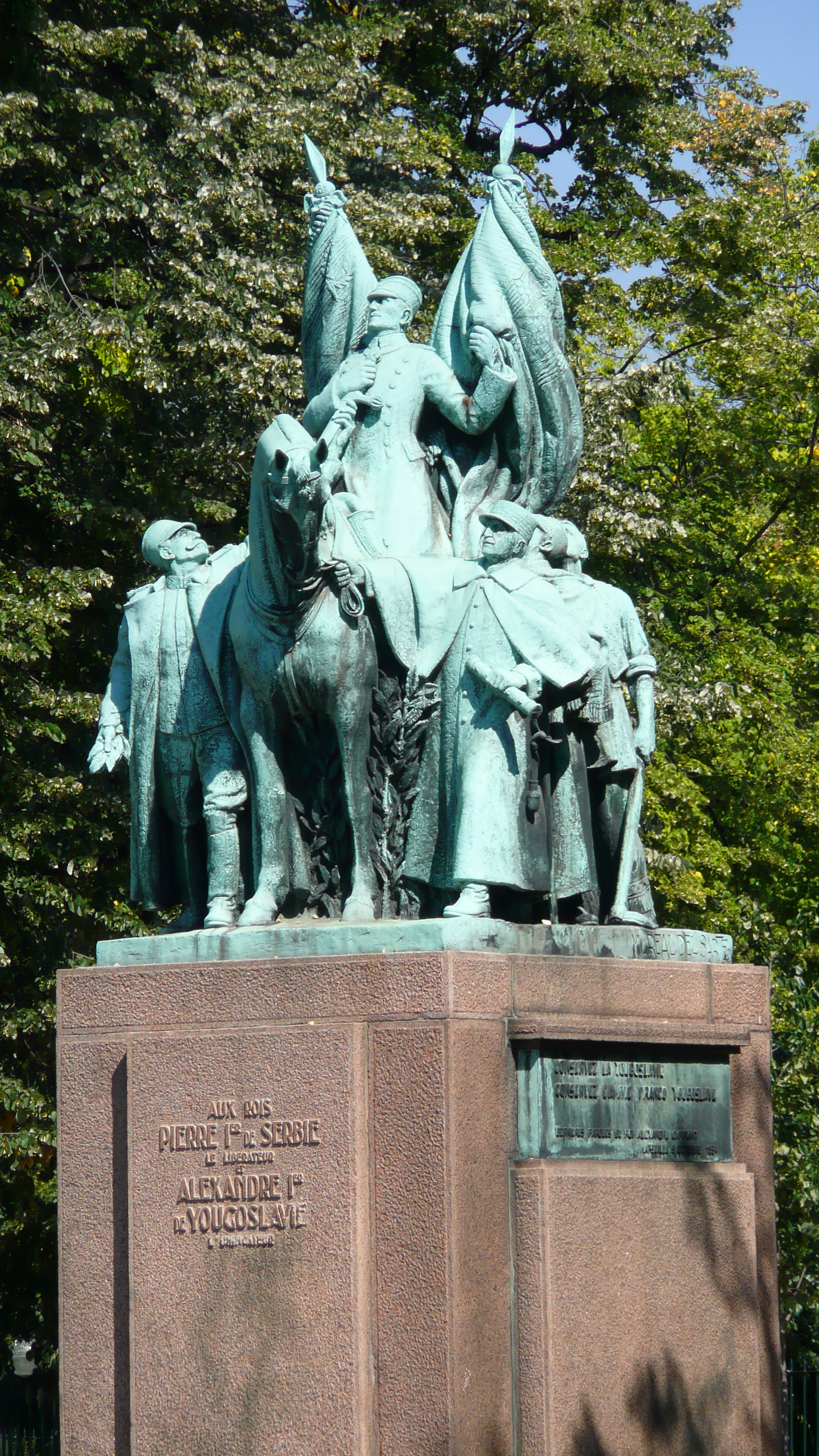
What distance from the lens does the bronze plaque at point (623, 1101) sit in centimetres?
705

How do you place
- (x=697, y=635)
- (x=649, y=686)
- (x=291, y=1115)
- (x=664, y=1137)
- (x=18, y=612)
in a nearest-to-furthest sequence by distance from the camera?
(x=291, y=1115), (x=664, y=1137), (x=649, y=686), (x=18, y=612), (x=697, y=635)

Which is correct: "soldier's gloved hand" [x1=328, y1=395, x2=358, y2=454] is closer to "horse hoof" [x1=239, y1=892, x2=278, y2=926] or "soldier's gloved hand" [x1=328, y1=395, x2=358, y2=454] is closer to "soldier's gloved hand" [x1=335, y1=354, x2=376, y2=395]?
"soldier's gloved hand" [x1=335, y1=354, x2=376, y2=395]

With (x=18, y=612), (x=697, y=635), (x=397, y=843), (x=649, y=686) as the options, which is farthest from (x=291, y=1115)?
(x=697, y=635)

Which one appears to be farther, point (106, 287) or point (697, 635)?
point (697, 635)

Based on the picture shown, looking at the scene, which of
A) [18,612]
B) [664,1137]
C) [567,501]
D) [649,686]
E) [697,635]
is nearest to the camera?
[664,1137]

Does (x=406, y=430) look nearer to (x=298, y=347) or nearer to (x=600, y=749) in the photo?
(x=600, y=749)

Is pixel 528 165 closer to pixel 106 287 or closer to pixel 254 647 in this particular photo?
pixel 106 287

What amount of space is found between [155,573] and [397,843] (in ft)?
31.1

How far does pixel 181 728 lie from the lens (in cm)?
813

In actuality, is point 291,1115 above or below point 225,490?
below

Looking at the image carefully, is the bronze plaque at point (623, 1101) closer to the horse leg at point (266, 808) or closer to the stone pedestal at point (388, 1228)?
the stone pedestal at point (388, 1228)

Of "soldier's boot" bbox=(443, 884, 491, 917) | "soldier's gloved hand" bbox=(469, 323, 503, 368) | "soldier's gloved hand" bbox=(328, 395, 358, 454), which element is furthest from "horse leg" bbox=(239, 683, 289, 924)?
"soldier's gloved hand" bbox=(469, 323, 503, 368)

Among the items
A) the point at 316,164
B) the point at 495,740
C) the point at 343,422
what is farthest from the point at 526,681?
the point at 316,164

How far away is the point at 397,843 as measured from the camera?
7.70 metres
